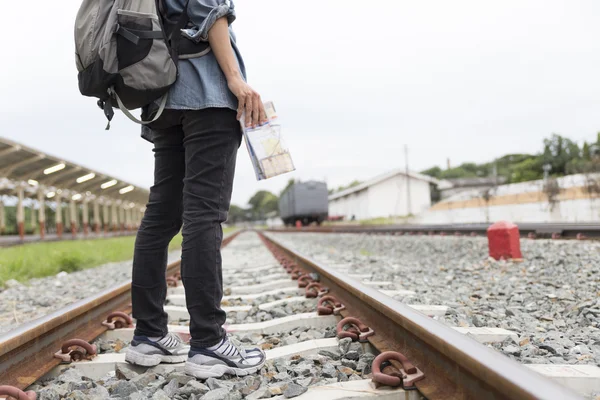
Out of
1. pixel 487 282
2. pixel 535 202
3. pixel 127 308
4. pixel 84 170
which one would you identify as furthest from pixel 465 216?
pixel 127 308

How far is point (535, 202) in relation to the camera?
74.1ft

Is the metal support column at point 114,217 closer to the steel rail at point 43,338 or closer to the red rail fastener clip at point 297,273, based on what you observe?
the red rail fastener clip at point 297,273

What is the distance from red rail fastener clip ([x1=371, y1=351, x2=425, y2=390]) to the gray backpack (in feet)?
3.78

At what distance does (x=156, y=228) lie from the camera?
Result: 212 cm

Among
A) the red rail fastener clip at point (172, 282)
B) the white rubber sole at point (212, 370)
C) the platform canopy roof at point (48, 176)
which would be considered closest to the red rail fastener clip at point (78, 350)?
the white rubber sole at point (212, 370)

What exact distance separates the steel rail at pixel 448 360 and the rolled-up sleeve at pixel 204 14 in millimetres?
1248

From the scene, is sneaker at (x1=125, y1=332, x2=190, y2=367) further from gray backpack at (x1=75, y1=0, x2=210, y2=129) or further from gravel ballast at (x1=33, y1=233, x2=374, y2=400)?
gray backpack at (x1=75, y1=0, x2=210, y2=129)

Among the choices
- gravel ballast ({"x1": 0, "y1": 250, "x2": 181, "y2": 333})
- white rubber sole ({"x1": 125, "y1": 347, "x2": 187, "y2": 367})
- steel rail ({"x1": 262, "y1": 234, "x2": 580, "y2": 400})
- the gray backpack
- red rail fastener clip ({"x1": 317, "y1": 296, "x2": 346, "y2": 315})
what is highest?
the gray backpack

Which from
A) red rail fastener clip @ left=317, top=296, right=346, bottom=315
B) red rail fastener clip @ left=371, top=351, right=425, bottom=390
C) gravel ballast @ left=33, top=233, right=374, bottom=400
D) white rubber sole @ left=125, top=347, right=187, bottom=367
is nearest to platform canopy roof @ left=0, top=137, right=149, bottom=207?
red rail fastener clip @ left=317, top=296, right=346, bottom=315

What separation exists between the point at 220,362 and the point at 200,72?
1092 mm

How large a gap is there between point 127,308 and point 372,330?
174 centimetres

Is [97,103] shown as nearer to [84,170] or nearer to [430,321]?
[430,321]

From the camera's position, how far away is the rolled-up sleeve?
5.89 ft

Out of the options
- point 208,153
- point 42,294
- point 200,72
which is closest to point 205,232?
point 208,153
